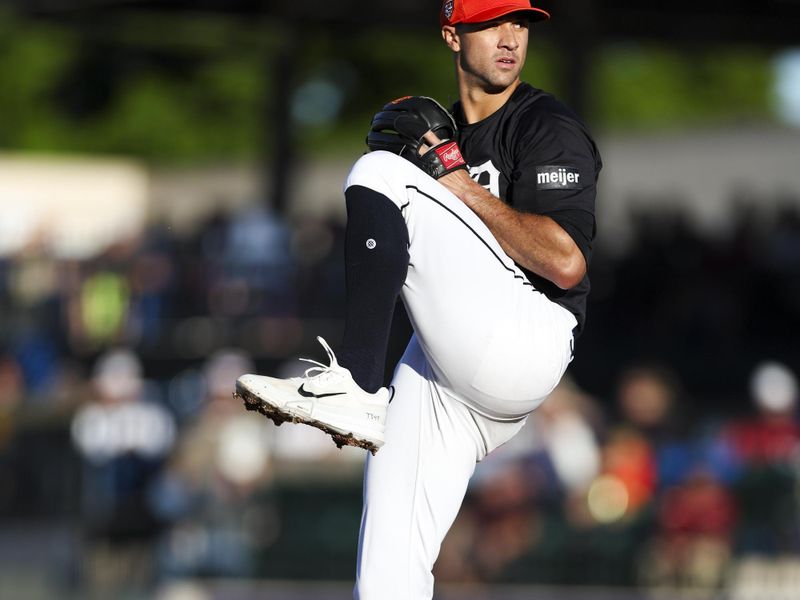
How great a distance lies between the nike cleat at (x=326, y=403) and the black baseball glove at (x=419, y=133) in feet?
2.18

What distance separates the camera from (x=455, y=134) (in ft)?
15.2

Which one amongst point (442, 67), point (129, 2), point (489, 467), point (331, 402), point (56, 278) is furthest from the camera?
point (442, 67)

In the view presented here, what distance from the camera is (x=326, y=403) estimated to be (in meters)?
4.30

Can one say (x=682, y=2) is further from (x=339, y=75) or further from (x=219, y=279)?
(x=339, y=75)

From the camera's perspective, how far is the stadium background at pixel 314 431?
35.7 ft

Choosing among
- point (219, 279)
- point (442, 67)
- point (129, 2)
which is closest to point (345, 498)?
point (219, 279)

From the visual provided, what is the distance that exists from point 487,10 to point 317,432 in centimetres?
765

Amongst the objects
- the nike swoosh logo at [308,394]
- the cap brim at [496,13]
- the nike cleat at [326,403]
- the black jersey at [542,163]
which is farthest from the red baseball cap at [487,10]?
the nike swoosh logo at [308,394]

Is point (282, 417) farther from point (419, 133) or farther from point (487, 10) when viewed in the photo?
point (487, 10)

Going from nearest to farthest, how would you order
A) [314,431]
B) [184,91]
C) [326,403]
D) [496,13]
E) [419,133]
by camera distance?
[326,403] → [419,133] → [496,13] → [314,431] → [184,91]

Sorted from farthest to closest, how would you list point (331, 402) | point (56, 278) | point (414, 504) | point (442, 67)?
point (442, 67) → point (56, 278) → point (414, 504) → point (331, 402)

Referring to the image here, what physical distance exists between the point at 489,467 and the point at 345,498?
1.17 metres

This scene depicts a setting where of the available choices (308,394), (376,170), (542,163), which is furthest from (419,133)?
(308,394)

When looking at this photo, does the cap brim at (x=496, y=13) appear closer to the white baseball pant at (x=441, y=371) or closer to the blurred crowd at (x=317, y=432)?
the white baseball pant at (x=441, y=371)
